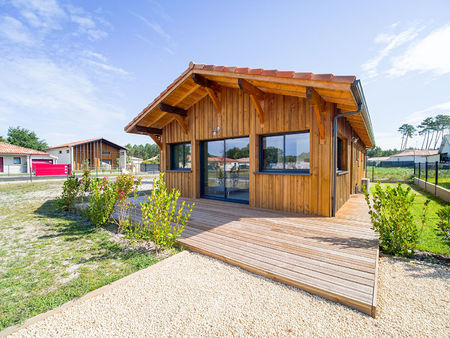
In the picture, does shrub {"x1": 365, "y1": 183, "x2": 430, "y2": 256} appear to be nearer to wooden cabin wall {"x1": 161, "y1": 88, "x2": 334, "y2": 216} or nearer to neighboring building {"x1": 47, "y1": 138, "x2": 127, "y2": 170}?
wooden cabin wall {"x1": 161, "y1": 88, "x2": 334, "y2": 216}

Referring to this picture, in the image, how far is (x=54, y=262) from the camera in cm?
286

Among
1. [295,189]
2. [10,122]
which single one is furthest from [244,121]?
[10,122]

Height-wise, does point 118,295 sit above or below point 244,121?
below

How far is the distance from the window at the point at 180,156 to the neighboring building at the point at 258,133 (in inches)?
1.6

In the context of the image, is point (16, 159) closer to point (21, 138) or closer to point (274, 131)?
point (21, 138)

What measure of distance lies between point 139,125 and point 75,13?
410 cm

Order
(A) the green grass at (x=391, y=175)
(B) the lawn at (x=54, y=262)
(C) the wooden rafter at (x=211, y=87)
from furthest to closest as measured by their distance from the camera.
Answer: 1. (A) the green grass at (x=391, y=175)
2. (C) the wooden rafter at (x=211, y=87)
3. (B) the lawn at (x=54, y=262)

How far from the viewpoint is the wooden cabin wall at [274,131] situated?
4.74m

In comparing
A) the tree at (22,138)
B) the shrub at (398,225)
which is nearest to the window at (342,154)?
the shrub at (398,225)

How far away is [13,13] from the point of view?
629cm

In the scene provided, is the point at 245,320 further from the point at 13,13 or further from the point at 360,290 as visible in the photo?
the point at 13,13

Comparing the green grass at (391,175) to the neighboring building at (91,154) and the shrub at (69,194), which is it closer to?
the shrub at (69,194)

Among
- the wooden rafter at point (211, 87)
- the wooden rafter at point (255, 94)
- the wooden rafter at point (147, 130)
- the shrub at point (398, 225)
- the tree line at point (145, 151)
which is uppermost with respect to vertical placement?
the tree line at point (145, 151)

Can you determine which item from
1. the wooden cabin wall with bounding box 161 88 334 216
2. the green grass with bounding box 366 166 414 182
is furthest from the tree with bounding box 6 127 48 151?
Answer: the green grass with bounding box 366 166 414 182
